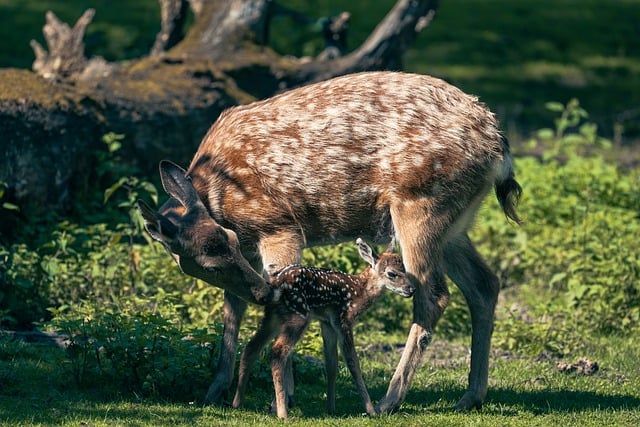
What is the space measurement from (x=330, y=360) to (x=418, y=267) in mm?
917

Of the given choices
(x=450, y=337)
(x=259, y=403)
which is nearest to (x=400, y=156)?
(x=259, y=403)

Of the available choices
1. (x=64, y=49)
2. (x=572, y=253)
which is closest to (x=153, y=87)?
(x=64, y=49)

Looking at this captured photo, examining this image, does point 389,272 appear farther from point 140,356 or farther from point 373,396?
point 140,356

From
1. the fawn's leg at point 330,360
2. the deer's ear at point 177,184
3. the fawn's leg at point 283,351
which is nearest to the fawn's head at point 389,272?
the fawn's leg at point 330,360

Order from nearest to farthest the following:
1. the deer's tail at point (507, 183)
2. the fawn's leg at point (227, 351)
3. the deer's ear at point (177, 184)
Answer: the deer's ear at point (177, 184)
the fawn's leg at point (227, 351)
the deer's tail at point (507, 183)

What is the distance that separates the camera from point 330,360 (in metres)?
7.87

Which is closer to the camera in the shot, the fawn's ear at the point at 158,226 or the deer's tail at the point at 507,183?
the fawn's ear at the point at 158,226

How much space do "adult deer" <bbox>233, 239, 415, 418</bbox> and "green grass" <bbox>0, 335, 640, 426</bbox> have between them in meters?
0.24

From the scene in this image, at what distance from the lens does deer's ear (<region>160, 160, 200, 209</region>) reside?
796 centimetres

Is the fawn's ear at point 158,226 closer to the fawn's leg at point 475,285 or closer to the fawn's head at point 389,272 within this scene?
the fawn's head at point 389,272

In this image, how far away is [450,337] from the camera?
10992 mm

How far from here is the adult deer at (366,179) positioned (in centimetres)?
819

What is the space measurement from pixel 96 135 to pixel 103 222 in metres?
0.94

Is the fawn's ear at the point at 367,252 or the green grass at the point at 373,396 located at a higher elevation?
the fawn's ear at the point at 367,252
